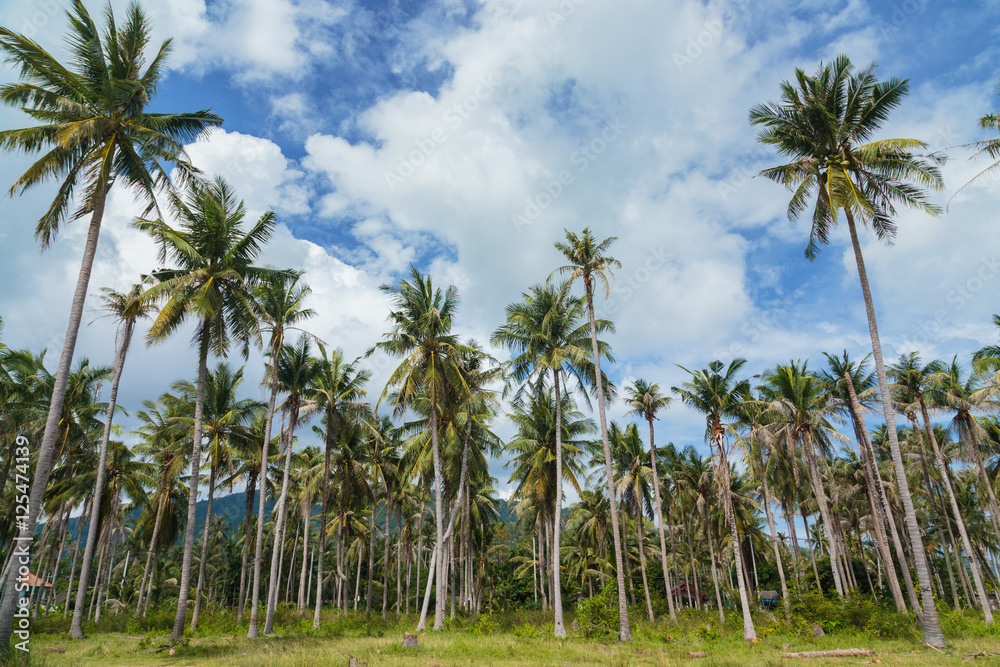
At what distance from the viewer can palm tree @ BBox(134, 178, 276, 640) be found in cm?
1725

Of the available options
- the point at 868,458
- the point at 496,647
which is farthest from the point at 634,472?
the point at 496,647

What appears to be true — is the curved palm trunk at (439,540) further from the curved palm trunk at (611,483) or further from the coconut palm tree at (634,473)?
the coconut palm tree at (634,473)

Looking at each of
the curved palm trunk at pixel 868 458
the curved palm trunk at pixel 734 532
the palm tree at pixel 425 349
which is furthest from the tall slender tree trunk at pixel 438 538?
the curved palm trunk at pixel 868 458

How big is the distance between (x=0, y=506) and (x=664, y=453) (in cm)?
3758

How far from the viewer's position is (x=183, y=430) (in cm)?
2661

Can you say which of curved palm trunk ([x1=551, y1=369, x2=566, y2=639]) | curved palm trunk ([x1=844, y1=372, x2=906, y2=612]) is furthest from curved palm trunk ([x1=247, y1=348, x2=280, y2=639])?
curved palm trunk ([x1=844, y1=372, x2=906, y2=612])

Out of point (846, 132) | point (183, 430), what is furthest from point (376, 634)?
point (846, 132)

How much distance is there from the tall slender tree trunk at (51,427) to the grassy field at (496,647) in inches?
58.1

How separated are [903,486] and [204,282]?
24865 mm

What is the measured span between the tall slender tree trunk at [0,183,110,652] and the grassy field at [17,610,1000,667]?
4.84ft

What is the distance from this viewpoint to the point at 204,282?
18.7 metres

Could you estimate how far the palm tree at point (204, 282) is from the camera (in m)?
17.2

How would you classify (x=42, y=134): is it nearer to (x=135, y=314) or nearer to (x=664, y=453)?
(x=135, y=314)

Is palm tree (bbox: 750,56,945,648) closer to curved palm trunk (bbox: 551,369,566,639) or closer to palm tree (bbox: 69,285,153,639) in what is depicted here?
curved palm trunk (bbox: 551,369,566,639)
